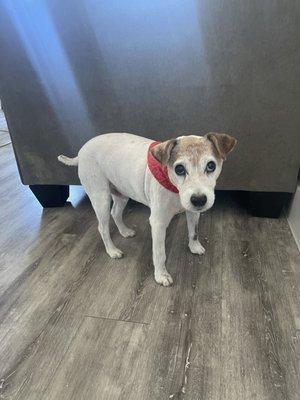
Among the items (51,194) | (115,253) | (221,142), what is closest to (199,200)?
(221,142)

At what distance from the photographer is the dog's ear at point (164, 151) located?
3.16 ft

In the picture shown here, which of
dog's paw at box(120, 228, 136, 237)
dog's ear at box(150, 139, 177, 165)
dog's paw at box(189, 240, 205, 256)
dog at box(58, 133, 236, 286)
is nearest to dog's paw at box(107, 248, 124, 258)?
dog at box(58, 133, 236, 286)

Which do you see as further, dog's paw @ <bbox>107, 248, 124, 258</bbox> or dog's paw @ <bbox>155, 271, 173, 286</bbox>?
dog's paw @ <bbox>107, 248, 124, 258</bbox>

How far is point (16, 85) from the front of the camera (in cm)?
147

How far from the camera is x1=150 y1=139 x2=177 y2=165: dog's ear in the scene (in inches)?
38.0

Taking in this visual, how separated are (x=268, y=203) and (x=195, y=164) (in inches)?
31.9

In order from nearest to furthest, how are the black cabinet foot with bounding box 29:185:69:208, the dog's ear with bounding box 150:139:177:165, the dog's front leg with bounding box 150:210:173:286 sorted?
the dog's ear with bounding box 150:139:177:165 < the dog's front leg with bounding box 150:210:173:286 < the black cabinet foot with bounding box 29:185:69:208

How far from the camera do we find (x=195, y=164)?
3.06ft

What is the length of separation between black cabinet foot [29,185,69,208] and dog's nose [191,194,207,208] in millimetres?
1120

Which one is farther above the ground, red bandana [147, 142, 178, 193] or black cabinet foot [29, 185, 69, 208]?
red bandana [147, 142, 178, 193]

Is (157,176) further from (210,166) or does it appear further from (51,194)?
(51,194)

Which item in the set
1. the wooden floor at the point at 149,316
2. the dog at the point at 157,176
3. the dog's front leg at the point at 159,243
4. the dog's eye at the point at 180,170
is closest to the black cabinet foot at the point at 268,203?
the wooden floor at the point at 149,316

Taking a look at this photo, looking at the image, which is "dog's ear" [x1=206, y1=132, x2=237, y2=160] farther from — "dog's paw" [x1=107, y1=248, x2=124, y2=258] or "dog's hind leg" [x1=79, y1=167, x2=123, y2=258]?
"dog's paw" [x1=107, y1=248, x2=124, y2=258]

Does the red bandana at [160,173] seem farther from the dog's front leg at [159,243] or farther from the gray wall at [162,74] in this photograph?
the gray wall at [162,74]
